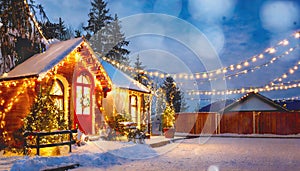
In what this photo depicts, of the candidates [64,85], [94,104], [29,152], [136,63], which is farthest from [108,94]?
[136,63]

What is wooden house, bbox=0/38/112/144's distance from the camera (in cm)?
1531

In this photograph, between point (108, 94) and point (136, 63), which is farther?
point (136, 63)

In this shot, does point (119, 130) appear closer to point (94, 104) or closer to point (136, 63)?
point (94, 104)

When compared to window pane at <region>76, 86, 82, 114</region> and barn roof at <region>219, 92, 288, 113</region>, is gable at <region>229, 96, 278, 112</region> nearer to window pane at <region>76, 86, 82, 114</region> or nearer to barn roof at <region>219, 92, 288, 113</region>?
Answer: barn roof at <region>219, 92, 288, 113</region>

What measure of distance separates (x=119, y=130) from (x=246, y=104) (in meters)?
25.0

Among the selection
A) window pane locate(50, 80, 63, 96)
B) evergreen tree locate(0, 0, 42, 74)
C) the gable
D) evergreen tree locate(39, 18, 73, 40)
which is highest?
evergreen tree locate(39, 18, 73, 40)

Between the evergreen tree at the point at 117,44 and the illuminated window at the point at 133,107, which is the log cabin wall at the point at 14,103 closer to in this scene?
the illuminated window at the point at 133,107

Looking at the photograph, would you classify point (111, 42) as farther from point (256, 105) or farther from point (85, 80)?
point (85, 80)

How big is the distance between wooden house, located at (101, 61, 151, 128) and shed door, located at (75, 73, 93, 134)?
132 cm

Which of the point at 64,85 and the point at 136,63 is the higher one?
the point at 136,63

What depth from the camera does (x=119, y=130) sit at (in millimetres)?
18500

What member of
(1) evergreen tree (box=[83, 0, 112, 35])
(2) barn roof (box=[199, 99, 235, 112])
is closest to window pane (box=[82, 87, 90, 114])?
(1) evergreen tree (box=[83, 0, 112, 35])

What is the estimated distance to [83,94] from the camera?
58.7 ft

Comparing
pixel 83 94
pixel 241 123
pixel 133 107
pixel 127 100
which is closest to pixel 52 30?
pixel 133 107
